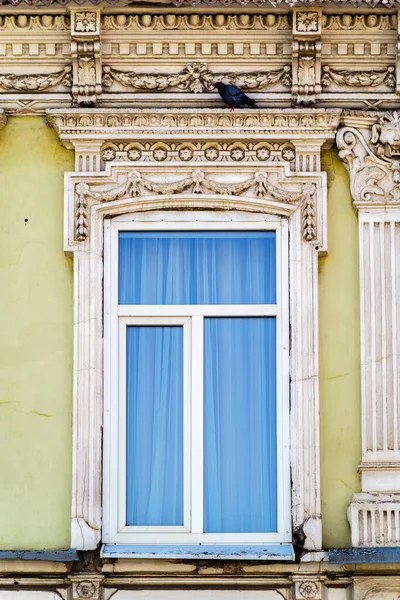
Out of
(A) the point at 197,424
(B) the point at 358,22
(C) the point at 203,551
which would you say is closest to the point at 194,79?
(B) the point at 358,22

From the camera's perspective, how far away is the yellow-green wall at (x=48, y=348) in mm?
11734

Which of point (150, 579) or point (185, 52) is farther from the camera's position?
point (185, 52)

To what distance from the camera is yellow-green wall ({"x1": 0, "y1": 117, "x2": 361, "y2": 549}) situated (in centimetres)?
1173

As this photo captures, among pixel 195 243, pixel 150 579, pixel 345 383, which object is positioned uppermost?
pixel 195 243

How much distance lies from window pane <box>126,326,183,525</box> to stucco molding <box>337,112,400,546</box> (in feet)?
3.97

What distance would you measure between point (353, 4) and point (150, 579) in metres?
4.08

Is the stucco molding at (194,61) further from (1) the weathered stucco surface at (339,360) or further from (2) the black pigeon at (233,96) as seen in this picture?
(1) the weathered stucco surface at (339,360)

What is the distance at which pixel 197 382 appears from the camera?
11.9 meters

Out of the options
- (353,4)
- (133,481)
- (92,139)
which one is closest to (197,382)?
(133,481)

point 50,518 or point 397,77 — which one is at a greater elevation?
point 397,77

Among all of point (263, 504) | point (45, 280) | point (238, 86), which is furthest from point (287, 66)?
point (263, 504)

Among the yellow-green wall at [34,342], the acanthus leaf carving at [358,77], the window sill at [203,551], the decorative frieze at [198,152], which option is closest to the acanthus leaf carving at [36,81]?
the yellow-green wall at [34,342]

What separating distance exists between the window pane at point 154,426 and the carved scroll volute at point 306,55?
1.85 m

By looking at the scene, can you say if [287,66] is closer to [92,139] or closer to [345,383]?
[92,139]
